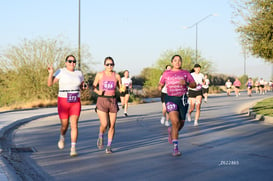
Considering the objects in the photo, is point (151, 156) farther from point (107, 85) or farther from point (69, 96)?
point (69, 96)

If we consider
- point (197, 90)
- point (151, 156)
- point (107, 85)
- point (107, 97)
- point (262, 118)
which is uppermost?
point (107, 85)

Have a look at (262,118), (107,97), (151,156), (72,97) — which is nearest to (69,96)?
(72,97)

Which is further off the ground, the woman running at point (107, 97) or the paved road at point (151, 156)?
the woman running at point (107, 97)

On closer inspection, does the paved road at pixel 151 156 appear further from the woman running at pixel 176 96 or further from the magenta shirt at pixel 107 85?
the magenta shirt at pixel 107 85

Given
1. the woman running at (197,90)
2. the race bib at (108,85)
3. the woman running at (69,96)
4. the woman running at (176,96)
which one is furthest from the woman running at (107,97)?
the woman running at (197,90)

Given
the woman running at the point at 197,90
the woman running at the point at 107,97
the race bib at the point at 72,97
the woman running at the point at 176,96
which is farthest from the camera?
the woman running at the point at 197,90

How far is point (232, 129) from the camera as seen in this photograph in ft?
44.6

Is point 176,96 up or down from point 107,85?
down

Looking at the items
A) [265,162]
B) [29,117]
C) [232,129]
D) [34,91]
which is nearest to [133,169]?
[265,162]

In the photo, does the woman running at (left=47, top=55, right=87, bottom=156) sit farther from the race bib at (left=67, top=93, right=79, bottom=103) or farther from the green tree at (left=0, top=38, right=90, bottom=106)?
the green tree at (left=0, top=38, right=90, bottom=106)

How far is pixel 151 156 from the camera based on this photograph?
28.7 feet

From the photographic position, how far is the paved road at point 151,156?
7080 millimetres

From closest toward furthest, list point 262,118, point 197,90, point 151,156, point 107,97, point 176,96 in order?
point 151,156 < point 176,96 < point 107,97 < point 197,90 < point 262,118

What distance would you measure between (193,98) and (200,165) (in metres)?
6.99
